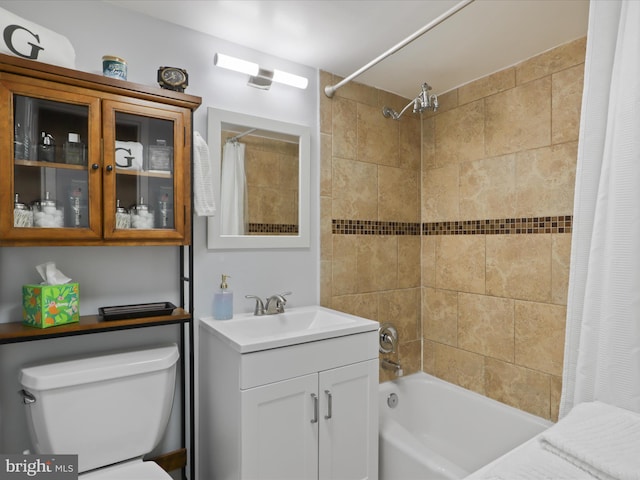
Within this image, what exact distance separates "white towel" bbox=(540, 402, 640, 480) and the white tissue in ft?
5.44

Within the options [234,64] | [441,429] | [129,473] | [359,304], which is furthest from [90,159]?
[441,429]

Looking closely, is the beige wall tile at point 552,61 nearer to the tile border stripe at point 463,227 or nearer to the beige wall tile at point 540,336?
the tile border stripe at point 463,227

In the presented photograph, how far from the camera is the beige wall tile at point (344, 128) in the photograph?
2271 millimetres

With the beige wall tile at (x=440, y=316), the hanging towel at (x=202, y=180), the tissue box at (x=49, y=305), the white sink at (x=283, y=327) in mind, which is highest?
the hanging towel at (x=202, y=180)

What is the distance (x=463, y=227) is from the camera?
2445 millimetres

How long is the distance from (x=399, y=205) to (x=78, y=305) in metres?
1.93

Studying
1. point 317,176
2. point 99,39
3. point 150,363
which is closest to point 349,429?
point 150,363

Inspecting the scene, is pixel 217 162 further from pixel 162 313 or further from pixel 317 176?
pixel 162 313

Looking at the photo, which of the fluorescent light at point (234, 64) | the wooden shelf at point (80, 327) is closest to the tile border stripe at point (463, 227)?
the fluorescent light at point (234, 64)

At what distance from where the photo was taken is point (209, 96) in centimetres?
186

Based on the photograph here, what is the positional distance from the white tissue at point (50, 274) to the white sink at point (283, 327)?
61 cm

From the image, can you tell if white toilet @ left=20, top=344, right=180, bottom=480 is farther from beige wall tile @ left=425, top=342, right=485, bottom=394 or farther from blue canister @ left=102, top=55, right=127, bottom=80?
beige wall tile @ left=425, top=342, right=485, bottom=394

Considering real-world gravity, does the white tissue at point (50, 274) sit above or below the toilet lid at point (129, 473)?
above

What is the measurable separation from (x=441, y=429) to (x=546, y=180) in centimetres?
163
